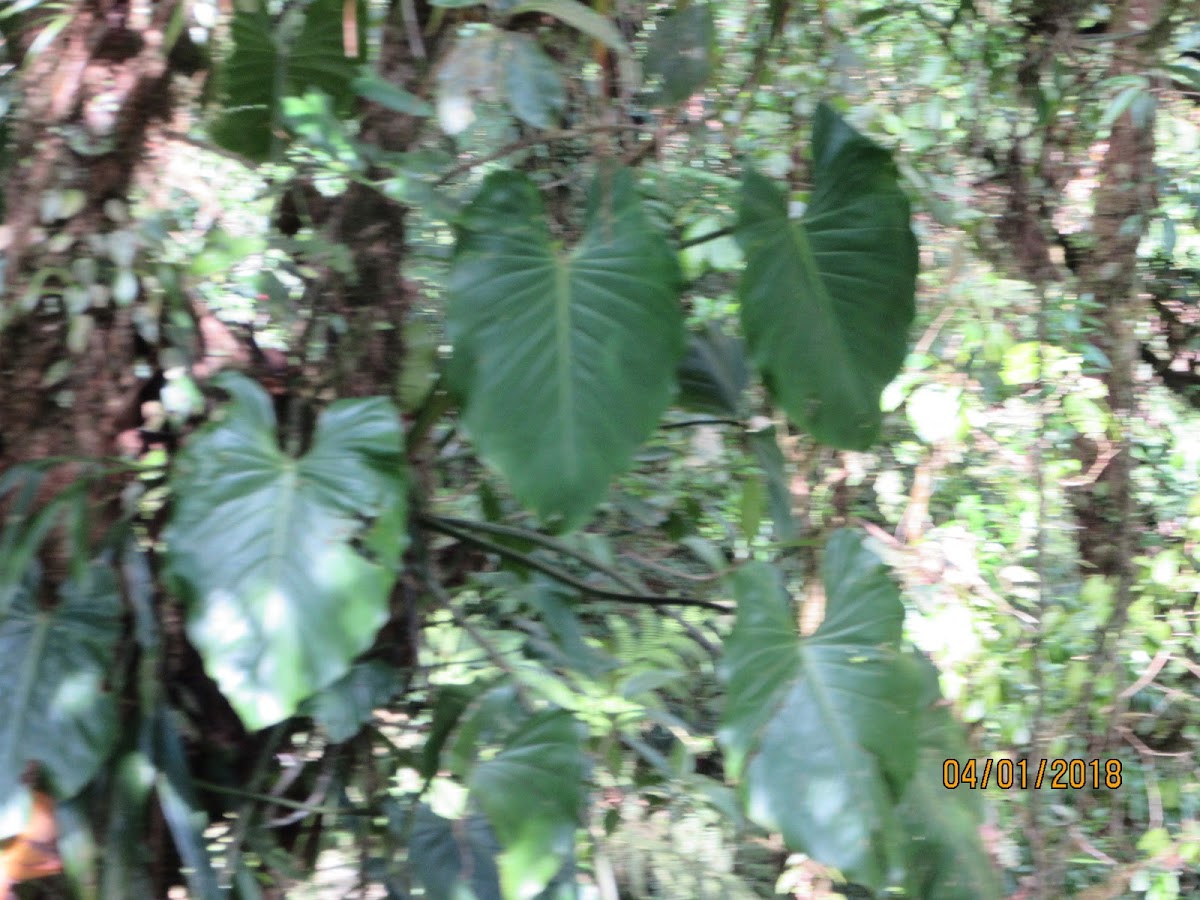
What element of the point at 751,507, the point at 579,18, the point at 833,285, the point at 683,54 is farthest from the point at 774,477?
the point at 579,18

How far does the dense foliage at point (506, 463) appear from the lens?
3.88 ft

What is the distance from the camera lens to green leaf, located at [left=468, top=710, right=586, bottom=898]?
45.6 inches

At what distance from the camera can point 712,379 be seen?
1645 mm

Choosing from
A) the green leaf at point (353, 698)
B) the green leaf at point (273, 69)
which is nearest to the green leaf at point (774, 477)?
the green leaf at point (353, 698)

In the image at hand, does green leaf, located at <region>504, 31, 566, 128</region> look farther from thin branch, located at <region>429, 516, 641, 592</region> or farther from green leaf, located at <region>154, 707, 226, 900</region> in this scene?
green leaf, located at <region>154, 707, 226, 900</region>

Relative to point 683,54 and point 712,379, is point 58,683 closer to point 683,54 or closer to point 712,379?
point 712,379

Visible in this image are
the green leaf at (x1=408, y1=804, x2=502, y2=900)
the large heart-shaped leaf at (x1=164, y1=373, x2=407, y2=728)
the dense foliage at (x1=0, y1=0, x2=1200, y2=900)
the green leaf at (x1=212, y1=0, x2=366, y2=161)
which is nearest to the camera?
the large heart-shaped leaf at (x1=164, y1=373, x2=407, y2=728)

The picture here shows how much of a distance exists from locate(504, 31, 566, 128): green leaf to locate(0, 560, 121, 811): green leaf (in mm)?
680

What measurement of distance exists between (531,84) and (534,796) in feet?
2.51

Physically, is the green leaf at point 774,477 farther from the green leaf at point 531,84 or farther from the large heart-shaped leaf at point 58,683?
the large heart-shaped leaf at point 58,683

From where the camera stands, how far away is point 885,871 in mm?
1166

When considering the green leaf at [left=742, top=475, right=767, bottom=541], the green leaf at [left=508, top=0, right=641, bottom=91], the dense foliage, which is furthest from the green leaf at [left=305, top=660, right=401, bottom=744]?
the green leaf at [left=508, top=0, right=641, bottom=91]

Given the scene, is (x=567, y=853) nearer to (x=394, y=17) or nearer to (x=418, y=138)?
(x=418, y=138)

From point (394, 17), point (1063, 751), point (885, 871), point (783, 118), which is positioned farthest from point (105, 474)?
point (1063, 751)
